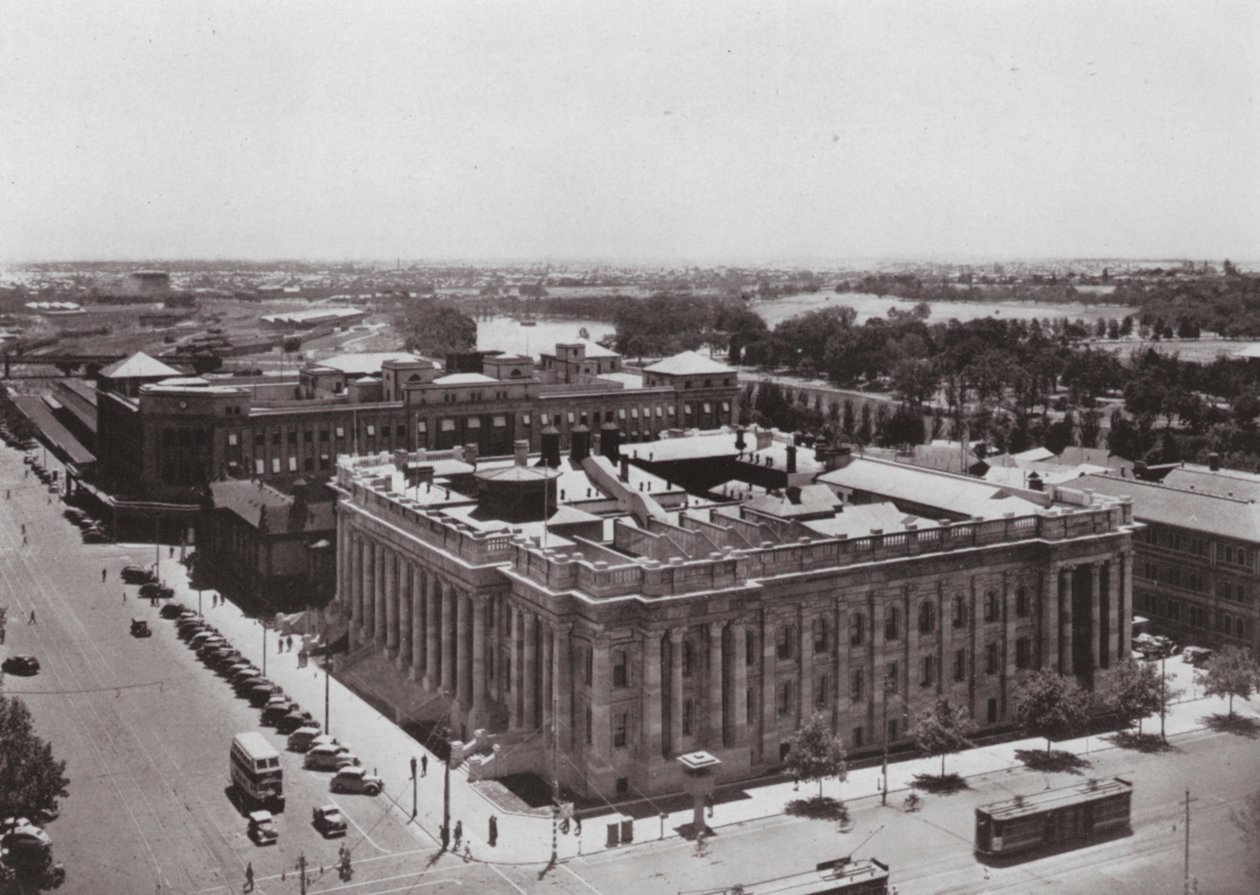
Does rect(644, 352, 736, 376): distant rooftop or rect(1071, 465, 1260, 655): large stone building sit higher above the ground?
→ rect(644, 352, 736, 376): distant rooftop

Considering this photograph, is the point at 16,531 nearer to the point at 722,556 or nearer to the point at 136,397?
the point at 136,397

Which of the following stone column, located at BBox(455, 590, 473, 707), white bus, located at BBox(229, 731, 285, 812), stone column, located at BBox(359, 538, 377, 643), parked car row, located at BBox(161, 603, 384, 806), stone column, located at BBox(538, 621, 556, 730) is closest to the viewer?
white bus, located at BBox(229, 731, 285, 812)

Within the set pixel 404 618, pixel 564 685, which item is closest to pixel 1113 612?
pixel 564 685

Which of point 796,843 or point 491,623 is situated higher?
point 491,623

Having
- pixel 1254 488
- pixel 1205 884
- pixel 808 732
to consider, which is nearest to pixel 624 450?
pixel 1254 488

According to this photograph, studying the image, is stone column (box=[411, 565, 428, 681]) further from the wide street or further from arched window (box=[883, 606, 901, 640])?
arched window (box=[883, 606, 901, 640])

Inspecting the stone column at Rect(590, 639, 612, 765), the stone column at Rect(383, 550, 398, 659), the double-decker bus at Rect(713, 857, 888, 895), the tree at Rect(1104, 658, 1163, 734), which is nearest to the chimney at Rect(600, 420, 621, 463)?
the stone column at Rect(383, 550, 398, 659)

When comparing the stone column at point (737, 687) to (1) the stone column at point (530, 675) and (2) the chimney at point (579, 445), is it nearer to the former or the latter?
(1) the stone column at point (530, 675)
